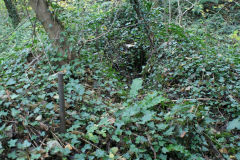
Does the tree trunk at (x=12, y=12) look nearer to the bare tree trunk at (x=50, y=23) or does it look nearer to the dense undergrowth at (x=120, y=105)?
the dense undergrowth at (x=120, y=105)

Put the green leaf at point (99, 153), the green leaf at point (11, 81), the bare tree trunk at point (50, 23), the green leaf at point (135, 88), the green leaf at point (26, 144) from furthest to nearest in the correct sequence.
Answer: the bare tree trunk at point (50, 23)
the green leaf at point (135, 88)
the green leaf at point (11, 81)
the green leaf at point (99, 153)
the green leaf at point (26, 144)

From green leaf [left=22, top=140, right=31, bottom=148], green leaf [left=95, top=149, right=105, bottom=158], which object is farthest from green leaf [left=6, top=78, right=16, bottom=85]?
green leaf [left=95, top=149, right=105, bottom=158]

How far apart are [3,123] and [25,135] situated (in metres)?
0.36

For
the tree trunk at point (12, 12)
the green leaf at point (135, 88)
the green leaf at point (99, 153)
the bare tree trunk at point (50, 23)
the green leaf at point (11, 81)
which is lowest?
the green leaf at point (99, 153)

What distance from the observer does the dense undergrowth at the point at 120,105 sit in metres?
2.69

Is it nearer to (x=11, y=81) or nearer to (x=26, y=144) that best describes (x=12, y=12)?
(x=11, y=81)

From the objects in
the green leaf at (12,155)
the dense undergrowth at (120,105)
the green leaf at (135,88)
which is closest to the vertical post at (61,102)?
the dense undergrowth at (120,105)

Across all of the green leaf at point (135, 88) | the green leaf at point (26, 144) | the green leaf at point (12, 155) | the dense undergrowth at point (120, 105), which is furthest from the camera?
the green leaf at point (135, 88)

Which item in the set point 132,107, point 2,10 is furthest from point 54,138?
point 2,10

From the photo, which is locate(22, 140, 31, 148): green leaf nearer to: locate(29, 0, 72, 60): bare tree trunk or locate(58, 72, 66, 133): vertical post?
locate(58, 72, 66, 133): vertical post

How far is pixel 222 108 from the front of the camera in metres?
3.97

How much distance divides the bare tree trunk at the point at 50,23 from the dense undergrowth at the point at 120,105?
18cm

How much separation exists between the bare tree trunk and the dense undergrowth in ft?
0.58

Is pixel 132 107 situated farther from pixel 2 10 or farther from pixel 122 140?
pixel 2 10
